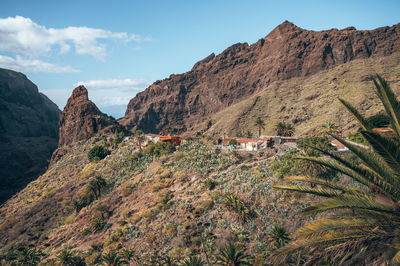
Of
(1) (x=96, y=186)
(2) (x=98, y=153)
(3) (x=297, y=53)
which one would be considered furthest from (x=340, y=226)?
(3) (x=297, y=53)

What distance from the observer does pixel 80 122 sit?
111688mm

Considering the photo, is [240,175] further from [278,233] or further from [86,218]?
[86,218]

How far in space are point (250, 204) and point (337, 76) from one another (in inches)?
4868

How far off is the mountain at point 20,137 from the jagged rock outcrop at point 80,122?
23.9 meters

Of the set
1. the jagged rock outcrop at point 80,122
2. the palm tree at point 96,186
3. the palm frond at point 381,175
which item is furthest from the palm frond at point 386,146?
the jagged rock outcrop at point 80,122

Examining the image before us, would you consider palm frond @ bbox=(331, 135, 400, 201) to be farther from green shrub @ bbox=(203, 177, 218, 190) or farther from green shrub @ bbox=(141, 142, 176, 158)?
green shrub @ bbox=(141, 142, 176, 158)

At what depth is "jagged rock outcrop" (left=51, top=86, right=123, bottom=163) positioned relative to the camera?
107 meters

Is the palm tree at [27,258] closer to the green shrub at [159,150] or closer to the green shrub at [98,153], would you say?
the green shrub at [159,150]

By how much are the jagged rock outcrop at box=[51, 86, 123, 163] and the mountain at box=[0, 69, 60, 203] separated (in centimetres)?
2394

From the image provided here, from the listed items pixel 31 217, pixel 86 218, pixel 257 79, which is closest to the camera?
pixel 86 218

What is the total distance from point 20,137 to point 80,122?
83.5 metres

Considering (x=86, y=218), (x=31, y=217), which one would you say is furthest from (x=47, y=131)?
(x=86, y=218)

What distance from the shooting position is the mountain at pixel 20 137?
12306 cm

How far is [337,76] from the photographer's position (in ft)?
416
